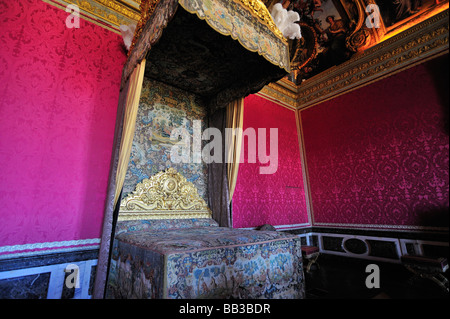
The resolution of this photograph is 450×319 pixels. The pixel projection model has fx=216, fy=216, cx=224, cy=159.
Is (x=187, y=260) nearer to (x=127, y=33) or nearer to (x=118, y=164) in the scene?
(x=118, y=164)

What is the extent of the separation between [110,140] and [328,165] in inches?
178

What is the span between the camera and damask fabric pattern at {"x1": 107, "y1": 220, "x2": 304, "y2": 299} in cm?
172

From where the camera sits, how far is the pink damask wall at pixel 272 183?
438cm

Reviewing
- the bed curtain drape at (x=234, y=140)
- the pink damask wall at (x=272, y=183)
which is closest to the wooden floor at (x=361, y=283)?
the pink damask wall at (x=272, y=183)

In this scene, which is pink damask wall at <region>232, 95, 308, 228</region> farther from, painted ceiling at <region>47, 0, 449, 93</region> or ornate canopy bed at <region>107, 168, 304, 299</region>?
ornate canopy bed at <region>107, 168, 304, 299</region>

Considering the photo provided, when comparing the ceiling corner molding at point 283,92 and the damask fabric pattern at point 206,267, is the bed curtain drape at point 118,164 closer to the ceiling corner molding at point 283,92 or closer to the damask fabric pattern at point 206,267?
the damask fabric pattern at point 206,267

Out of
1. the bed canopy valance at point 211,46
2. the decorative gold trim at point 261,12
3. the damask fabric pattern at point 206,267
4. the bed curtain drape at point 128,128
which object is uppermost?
the decorative gold trim at point 261,12

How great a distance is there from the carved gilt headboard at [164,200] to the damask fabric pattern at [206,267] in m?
0.39

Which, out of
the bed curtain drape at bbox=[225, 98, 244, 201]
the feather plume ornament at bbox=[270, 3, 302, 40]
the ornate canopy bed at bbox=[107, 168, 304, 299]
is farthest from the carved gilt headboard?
the feather plume ornament at bbox=[270, 3, 302, 40]

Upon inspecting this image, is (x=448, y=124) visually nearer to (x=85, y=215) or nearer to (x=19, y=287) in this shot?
(x=85, y=215)

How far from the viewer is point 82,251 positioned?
8.20 ft

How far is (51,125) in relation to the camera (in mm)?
2555

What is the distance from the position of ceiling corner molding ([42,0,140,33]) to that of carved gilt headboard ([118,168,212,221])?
2377mm

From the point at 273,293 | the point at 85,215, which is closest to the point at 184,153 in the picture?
the point at 85,215
